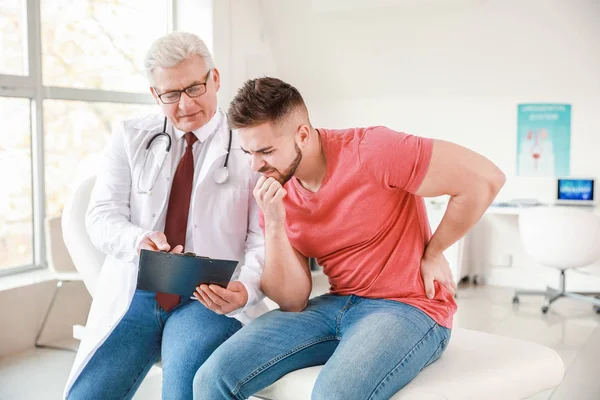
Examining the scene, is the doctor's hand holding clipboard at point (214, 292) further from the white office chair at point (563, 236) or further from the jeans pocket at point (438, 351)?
the white office chair at point (563, 236)

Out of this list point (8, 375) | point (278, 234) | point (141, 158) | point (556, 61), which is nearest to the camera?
point (278, 234)

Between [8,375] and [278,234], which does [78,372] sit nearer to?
[278,234]

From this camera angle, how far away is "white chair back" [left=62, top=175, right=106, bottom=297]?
232 centimetres

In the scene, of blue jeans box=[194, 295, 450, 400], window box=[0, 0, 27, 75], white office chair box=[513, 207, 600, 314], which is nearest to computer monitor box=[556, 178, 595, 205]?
white office chair box=[513, 207, 600, 314]

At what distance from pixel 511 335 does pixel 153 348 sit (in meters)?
2.45

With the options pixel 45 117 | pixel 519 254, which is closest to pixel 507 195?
pixel 519 254

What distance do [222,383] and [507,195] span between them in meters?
3.95

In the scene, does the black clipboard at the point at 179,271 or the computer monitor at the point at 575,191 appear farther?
the computer monitor at the point at 575,191

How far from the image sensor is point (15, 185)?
386 centimetres

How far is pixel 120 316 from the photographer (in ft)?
6.38

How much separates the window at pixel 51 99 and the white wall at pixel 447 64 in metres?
0.85

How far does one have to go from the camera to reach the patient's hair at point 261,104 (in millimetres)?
1779

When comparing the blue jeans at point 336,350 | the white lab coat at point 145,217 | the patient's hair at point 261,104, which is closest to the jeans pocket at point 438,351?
the blue jeans at point 336,350

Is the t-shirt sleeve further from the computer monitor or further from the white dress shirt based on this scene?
the computer monitor
